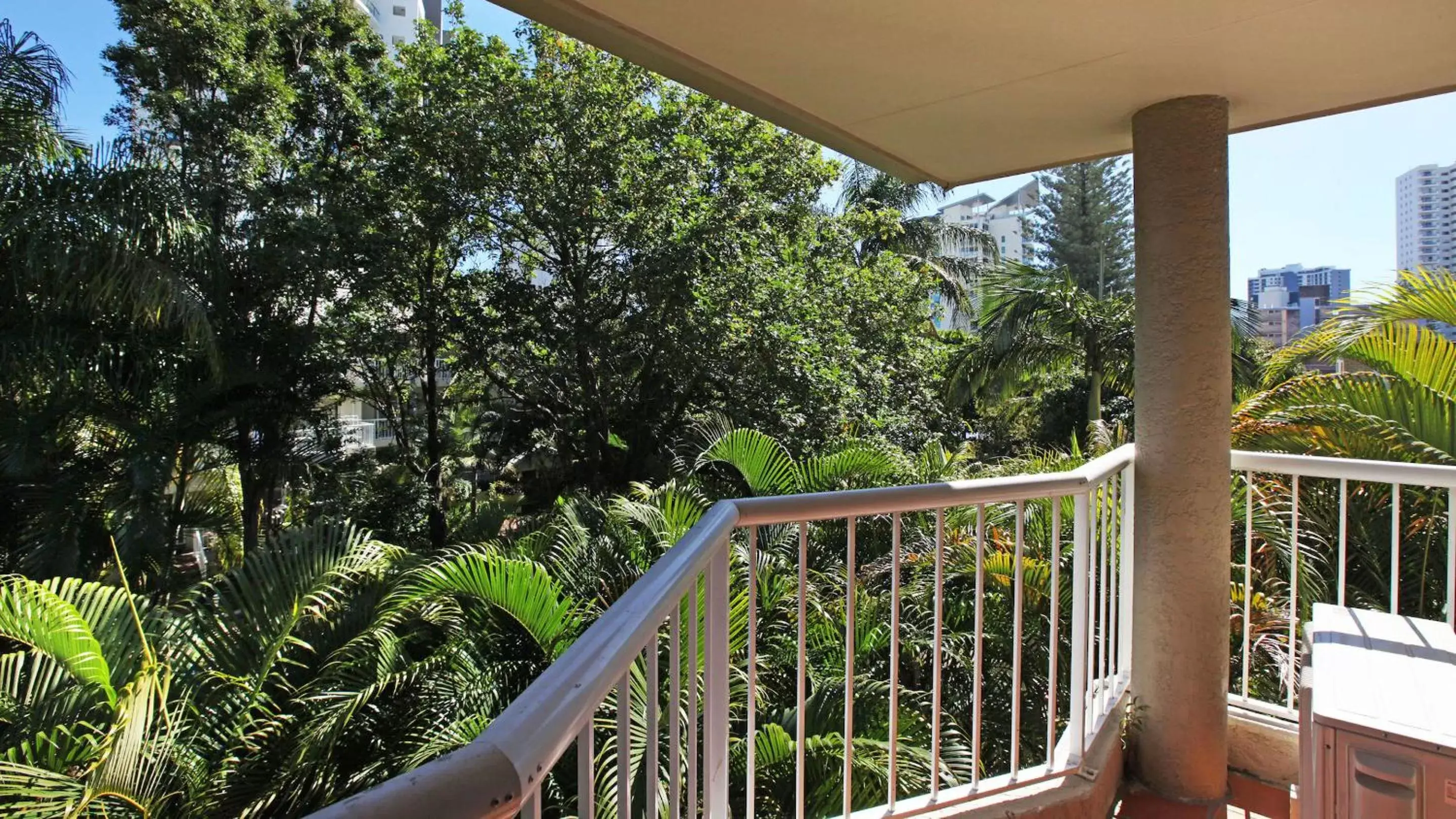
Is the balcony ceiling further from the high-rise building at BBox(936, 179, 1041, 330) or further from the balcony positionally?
the high-rise building at BBox(936, 179, 1041, 330)

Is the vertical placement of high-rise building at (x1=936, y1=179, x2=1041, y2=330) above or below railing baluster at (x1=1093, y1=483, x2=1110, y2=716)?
above

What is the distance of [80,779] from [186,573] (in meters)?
6.53

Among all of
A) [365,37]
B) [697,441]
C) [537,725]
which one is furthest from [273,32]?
[537,725]

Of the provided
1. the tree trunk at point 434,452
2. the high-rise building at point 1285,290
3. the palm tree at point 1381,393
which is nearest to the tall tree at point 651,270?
the tree trunk at point 434,452

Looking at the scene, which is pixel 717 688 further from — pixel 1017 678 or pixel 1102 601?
pixel 1102 601

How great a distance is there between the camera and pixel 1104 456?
7.86 ft

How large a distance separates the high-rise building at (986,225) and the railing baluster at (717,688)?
516 inches

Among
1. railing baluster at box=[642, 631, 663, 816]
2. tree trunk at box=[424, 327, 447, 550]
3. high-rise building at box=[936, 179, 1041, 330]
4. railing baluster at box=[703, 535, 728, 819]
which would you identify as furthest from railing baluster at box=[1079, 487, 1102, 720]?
high-rise building at box=[936, 179, 1041, 330]

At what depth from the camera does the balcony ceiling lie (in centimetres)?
179

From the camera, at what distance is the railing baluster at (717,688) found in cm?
120

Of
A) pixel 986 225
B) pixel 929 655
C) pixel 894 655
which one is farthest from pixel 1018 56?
pixel 986 225

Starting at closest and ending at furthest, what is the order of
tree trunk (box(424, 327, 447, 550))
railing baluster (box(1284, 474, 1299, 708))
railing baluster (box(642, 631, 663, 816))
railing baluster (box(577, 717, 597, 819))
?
railing baluster (box(577, 717, 597, 819))
railing baluster (box(642, 631, 663, 816))
railing baluster (box(1284, 474, 1299, 708))
tree trunk (box(424, 327, 447, 550))

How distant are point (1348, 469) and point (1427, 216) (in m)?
10.5

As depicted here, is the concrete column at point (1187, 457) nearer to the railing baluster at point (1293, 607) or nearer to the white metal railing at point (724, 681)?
the white metal railing at point (724, 681)
